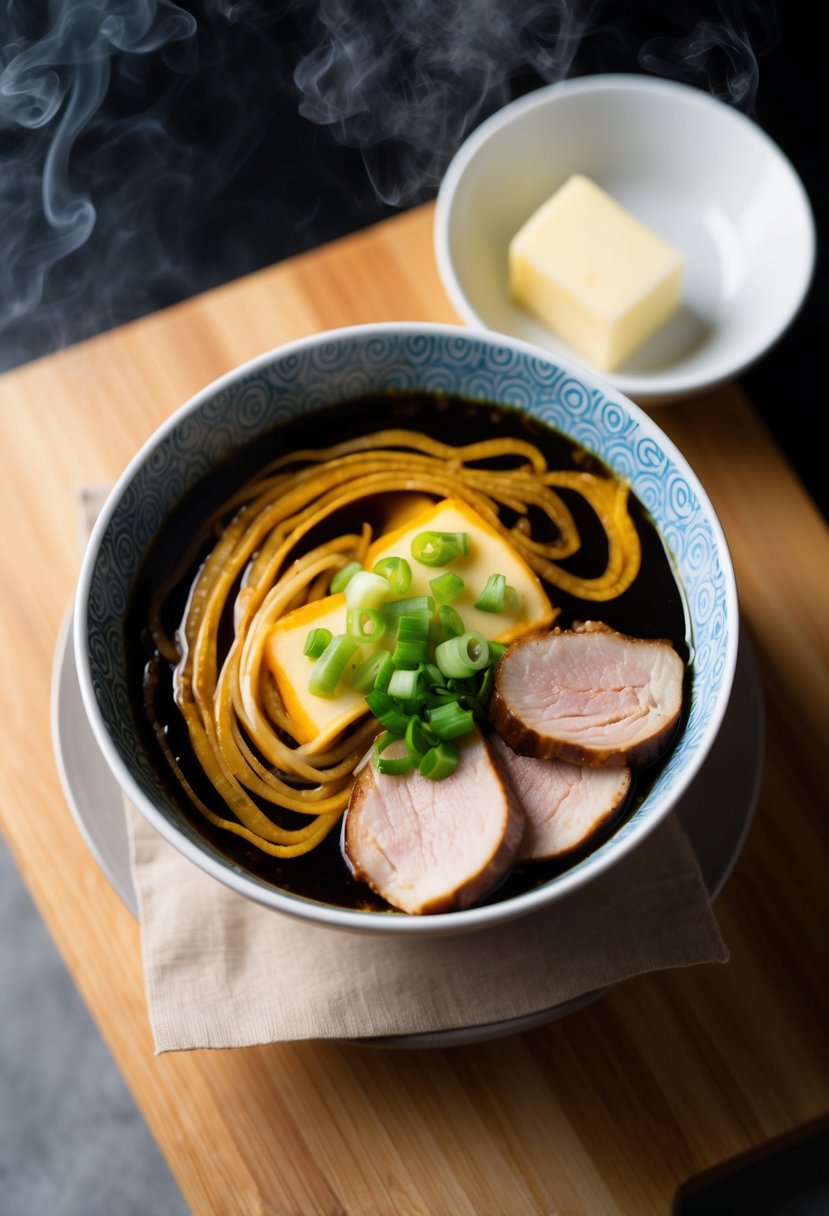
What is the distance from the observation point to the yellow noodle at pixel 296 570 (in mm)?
1890

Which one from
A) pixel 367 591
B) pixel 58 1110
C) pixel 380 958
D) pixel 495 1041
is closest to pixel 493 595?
pixel 367 591

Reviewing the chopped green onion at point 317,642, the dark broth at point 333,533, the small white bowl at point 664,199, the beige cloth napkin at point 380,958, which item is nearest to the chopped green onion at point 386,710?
the chopped green onion at point 317,642

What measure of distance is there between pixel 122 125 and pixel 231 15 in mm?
506

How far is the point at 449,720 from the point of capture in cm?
182

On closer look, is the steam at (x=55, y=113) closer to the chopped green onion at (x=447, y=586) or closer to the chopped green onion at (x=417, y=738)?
the chopped green onion at (x=447, y=586)

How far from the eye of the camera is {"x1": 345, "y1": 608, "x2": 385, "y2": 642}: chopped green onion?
6.12 feet

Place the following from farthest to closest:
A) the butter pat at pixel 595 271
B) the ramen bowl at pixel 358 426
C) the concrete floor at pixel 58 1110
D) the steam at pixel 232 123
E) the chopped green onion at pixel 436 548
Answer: the steam at pixel 232 123 < the concrete floor at pixel 58 1110 < the butter pat at pixel 595 271 < the chopped green onion at pixel 436 548 < the ramen bowl at pixel 358 426

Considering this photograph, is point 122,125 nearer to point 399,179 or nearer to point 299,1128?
point 399,179

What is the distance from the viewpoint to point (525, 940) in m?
A: 1.89

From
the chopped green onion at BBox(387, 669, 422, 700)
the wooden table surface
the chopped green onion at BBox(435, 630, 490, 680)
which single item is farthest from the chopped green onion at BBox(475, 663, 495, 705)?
the wooden table surface

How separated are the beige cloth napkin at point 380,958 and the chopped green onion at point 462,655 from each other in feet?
1.30

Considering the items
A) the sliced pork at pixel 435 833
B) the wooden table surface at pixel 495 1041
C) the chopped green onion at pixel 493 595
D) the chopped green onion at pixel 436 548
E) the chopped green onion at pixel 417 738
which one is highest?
the chopped green onion at pixel 436 548

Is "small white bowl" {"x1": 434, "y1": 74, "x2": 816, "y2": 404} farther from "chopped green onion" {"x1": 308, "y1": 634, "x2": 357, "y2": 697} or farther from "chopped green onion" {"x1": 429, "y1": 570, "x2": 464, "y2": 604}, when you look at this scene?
"chopped green onion" {"x1": 308, "y1": 634, "x2": 357, "y2": 697}

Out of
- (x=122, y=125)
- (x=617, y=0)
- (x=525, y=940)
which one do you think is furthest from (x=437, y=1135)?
(x=617, y=0)
